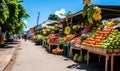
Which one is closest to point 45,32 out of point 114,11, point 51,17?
point 114,11

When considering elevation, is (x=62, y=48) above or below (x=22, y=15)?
below

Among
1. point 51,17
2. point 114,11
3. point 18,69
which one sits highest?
point 51,17

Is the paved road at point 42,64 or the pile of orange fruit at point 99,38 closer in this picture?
the pile of orange fruit at point 99,38

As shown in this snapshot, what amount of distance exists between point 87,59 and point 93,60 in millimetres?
1160

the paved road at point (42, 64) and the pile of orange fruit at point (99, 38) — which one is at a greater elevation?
the pile of orange fruit at point (99, 38)

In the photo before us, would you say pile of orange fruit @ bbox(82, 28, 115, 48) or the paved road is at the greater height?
pile of orange fruit @ bbox(82, 28, 115, 48)

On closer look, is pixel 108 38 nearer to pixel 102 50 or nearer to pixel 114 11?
pixel 102 50

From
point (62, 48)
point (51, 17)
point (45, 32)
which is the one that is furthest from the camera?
point (51, 17)

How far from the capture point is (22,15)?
37.2 meters

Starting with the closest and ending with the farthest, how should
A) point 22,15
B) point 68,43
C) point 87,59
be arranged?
point 87,59
point 68,43
point 22,15

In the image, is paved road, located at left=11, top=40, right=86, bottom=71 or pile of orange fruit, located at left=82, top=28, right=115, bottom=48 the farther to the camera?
paved road, located at left=11, top=40, right=86, bottom=71

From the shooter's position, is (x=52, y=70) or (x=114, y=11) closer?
(x=52, y=70)

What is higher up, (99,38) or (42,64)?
(99,38)

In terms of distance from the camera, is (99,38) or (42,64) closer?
(99,38)
